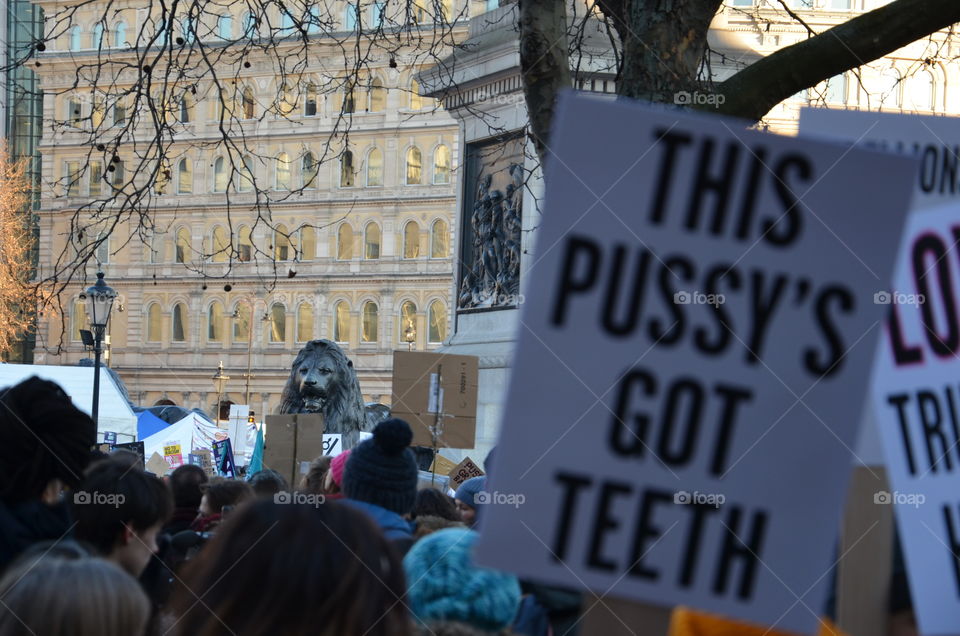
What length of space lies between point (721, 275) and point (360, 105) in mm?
54751

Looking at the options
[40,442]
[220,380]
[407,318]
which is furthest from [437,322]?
[40,442]

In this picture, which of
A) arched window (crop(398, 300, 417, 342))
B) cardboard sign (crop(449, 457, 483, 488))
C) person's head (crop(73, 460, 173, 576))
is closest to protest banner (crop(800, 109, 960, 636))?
person's head (crop(73, 460, 173, 576))

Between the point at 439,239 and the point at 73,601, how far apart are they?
5304 cm

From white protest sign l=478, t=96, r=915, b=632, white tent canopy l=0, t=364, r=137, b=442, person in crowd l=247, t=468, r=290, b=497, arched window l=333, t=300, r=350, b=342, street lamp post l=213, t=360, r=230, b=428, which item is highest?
white protest sign l=478, t=96, r=915, b=632

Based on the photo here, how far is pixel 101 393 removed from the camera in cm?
2023

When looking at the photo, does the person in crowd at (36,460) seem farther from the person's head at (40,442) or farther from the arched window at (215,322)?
the arched window at (215,322)

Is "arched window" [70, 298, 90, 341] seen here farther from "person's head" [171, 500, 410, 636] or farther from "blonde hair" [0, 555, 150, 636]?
"person's head" [171, 500, 410, 636]

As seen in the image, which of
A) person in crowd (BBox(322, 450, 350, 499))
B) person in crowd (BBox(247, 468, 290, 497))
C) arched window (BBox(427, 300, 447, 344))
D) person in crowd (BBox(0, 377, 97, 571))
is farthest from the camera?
arched window (BBox(427, 300, 447, 344))

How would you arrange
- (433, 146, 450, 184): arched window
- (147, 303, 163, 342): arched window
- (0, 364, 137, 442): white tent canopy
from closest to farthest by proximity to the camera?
(0, 364, 137, 442): white tent canopy < (433, 146, 450, 184): arched window < (147, 303, 163, 342): arched window

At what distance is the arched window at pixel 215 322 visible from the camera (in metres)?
58.8

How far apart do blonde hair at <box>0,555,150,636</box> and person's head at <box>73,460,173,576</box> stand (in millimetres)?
1393

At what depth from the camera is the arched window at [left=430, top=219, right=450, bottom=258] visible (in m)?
55.2

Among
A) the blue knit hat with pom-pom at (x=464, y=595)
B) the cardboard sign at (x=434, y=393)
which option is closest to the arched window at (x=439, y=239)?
the cardboard sign at (x=434, y=393)

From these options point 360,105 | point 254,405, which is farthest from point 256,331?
point 360,105
